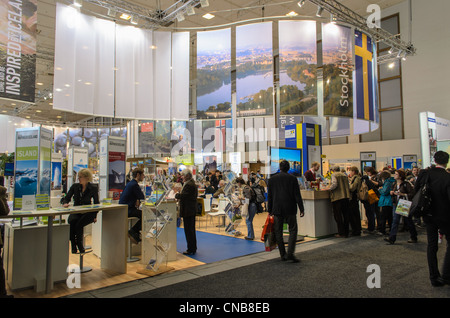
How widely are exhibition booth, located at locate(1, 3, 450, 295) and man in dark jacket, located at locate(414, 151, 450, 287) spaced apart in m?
2.69

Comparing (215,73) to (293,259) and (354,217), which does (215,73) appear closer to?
(354,217)

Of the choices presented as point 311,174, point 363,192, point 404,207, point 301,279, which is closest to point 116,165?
point 311,174

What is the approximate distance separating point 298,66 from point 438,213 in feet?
16.3

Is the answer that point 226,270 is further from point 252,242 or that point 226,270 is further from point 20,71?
point 20,71

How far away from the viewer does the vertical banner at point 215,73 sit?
7844 millimetres

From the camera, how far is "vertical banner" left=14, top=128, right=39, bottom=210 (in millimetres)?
4574

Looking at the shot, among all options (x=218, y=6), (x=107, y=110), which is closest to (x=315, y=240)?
(x=107, y=110)

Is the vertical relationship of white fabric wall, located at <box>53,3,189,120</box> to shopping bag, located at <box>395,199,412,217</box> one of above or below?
above

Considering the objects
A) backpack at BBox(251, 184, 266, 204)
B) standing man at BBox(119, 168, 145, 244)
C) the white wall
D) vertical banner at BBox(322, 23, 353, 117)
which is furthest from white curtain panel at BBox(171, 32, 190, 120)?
the white wall

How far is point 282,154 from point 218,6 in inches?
269

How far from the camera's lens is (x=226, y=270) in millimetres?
4184

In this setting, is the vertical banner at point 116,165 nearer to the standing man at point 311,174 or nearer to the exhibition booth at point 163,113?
the exhibition booth at point 163,113

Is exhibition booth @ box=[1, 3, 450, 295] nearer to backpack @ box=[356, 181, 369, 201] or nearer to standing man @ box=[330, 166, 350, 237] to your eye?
standing man @ box=[330, 166, 350, 237]

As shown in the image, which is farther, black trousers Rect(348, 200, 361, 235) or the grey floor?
black trousers Rect(348, 200, 361, 235)
